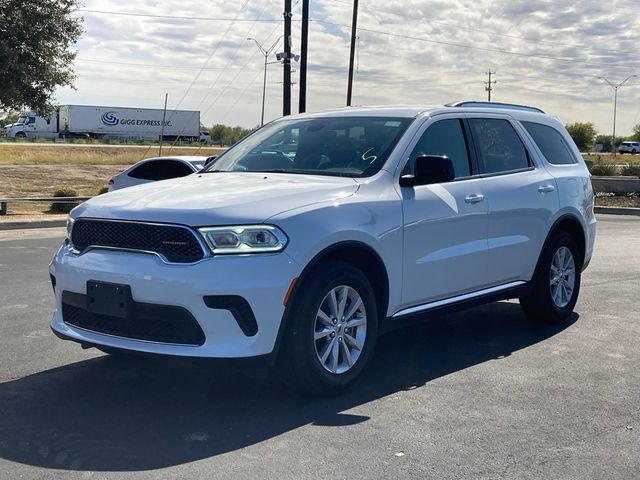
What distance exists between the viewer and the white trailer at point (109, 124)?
81125 mm

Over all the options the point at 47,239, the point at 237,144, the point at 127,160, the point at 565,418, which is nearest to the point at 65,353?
the point at 237,144

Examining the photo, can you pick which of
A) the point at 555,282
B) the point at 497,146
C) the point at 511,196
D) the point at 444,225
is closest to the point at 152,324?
the point at 444,225

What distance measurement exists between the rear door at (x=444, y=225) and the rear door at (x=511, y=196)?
16cm

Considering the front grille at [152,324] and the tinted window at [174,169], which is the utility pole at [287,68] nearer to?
the tinted window at [174,169]

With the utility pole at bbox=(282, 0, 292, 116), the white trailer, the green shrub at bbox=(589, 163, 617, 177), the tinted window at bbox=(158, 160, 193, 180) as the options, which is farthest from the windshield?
the white trailer

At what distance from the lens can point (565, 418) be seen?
479 cm

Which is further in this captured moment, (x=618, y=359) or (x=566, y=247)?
(x=566, y=247)

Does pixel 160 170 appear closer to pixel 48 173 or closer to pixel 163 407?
pixel 163 407

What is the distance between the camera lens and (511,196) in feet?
21.8

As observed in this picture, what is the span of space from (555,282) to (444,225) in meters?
2.01

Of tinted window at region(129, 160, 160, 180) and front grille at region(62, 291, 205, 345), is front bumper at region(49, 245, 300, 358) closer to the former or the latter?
front grille at region(62, 291, 205, 345)

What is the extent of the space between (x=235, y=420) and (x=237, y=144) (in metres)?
2.78

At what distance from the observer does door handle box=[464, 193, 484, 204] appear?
6.15 m

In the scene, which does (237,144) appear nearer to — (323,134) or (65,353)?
(323,134)
